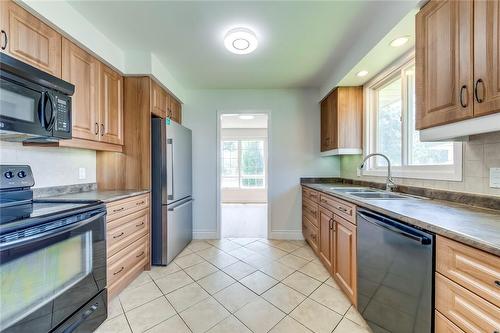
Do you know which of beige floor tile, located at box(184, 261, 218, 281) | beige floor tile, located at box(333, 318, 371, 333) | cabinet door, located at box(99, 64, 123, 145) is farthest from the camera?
beige floor tile, located at box(184, 261, 218, 281)

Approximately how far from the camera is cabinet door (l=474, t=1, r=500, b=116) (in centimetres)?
96

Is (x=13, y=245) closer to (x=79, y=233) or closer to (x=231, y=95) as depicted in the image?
(x=79, y=233)

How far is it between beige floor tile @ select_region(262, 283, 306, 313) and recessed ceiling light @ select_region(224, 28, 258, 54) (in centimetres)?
235

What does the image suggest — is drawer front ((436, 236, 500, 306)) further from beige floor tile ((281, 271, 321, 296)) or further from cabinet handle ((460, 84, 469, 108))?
beige floor tile ((281, 271, 321, 296))

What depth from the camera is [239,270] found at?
2352mm

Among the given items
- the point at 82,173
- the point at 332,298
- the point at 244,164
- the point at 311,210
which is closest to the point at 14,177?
the point at 82,173

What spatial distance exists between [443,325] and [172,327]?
1603 millimetres

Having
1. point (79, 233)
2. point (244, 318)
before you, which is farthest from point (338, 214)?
point (79, 233)

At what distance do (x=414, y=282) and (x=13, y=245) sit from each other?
6.43 feet

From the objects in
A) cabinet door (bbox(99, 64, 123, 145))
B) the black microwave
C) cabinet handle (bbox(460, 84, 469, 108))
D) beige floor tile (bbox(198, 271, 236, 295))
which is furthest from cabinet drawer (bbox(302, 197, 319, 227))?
the black microwave

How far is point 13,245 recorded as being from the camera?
98 cm

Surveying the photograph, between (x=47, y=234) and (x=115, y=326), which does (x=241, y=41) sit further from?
(x=115, y=326)

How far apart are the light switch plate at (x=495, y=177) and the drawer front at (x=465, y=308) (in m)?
0.79

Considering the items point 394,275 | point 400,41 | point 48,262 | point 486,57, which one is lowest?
point 394,275
